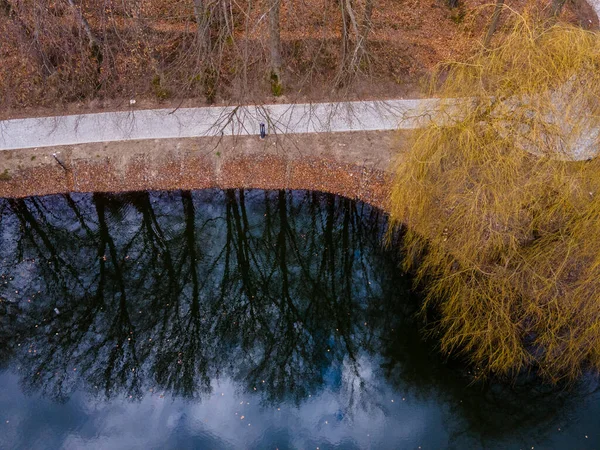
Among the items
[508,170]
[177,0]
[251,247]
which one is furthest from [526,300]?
[177,0]

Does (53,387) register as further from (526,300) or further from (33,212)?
(526,300)

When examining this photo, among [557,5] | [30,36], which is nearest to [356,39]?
[557,5]

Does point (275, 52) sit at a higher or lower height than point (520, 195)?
lower

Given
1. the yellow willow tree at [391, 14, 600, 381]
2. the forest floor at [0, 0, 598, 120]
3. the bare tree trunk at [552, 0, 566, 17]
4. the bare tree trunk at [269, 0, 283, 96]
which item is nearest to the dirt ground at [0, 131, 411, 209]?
the forest floor at [0, 0, 598, 120]

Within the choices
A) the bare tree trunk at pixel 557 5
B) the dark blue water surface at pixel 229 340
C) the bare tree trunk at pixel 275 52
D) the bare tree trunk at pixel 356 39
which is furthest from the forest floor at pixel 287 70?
the dark blue water surface at pixel 229 340

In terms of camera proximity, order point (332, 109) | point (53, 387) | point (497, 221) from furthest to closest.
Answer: point (332, 109) < point (53, 387) < point (497, 221)

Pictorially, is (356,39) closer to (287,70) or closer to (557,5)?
(287,70)
